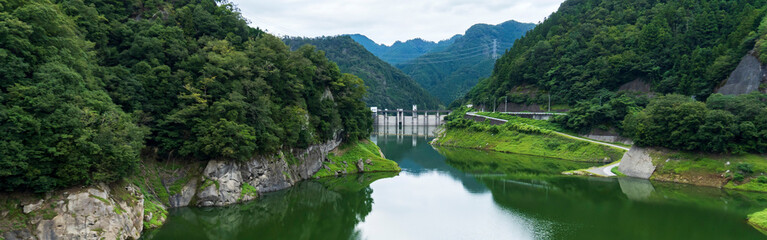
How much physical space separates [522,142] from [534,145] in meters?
2.86

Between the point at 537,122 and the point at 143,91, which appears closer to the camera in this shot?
the point at 143,91

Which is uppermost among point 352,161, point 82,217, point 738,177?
point 82,217

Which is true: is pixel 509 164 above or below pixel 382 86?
below

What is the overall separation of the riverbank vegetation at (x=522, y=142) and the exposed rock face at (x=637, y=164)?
8.28m

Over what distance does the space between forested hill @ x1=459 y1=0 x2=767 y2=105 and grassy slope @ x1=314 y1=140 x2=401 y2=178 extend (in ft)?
164

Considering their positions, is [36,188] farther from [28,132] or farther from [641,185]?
[641,185]

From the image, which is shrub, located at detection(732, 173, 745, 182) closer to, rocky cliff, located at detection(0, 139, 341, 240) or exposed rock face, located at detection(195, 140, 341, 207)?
exposed rock face, located at detection(195, 140, 341, 207)

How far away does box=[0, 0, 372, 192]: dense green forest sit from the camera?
21.1 meters

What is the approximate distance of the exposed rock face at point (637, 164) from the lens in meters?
46.7

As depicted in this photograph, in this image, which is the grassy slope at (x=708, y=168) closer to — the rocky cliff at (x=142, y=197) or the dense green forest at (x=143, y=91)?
the dense green forest at (x=143, y=91)

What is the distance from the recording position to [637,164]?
47.9 metres

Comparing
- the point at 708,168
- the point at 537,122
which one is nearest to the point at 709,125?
the point at 708,168

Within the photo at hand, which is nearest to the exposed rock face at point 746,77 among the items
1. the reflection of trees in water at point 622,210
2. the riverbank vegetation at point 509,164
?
the riverbank vegetation at point 509,164

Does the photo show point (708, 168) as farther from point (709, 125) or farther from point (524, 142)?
point (524, 142)
